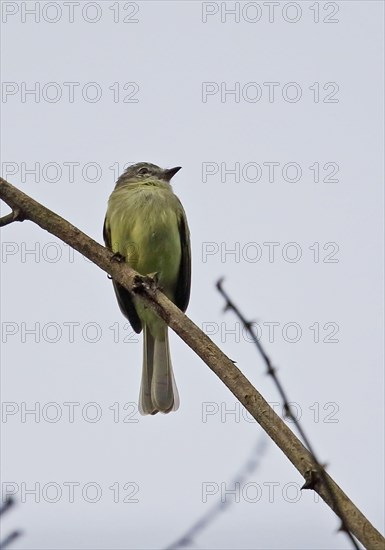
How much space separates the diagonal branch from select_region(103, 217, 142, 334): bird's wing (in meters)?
2.74

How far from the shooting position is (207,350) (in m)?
3.06

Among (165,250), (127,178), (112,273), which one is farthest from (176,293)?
(112,273)

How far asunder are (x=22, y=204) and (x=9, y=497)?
74.0 inches

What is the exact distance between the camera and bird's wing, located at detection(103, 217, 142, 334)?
6.93 metres

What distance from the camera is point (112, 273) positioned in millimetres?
4094

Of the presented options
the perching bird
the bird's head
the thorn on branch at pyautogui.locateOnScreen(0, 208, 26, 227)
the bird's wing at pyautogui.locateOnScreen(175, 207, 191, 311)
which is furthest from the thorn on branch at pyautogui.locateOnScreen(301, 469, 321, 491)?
the bird's head

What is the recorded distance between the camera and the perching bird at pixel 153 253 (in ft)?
21.4

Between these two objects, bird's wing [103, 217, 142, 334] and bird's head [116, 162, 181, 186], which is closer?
bird's wing [103, 217, 142, 334]

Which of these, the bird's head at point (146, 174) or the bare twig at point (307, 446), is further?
the bird's head at point (146, 174)

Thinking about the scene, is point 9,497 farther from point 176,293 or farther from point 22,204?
point 176,293

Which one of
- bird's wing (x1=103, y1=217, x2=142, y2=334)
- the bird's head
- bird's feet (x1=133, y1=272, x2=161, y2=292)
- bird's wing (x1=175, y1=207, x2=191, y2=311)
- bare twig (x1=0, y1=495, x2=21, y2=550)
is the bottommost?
bare twig (x1=0, y1=495, x2=21, y2=550)

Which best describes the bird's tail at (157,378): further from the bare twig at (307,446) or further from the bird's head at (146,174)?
the bare twig at (307,446)

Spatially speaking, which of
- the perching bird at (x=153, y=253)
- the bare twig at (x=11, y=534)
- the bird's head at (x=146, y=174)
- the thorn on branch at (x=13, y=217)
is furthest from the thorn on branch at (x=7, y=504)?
the bird's head at (x=146, y=174)

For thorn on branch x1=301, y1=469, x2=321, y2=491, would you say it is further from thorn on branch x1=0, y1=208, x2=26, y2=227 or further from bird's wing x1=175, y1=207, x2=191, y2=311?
bird's wing x1=175, y1=207, x2=191, y2=311
